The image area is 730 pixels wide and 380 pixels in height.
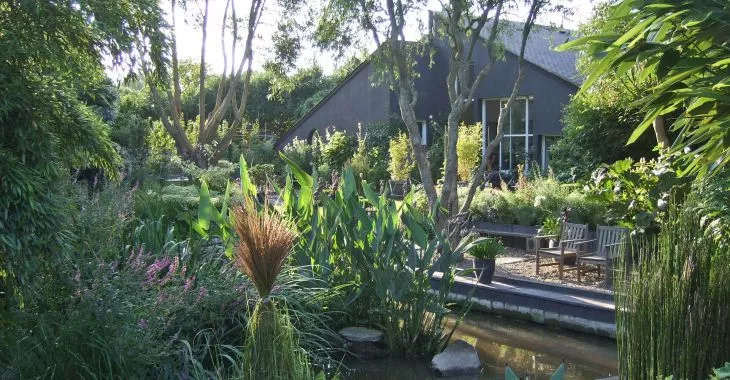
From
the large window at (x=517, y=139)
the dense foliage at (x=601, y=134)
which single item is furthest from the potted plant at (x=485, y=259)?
the large window at (x=517, y=139)

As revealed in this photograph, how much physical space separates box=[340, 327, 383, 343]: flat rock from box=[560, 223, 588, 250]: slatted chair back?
4295mm

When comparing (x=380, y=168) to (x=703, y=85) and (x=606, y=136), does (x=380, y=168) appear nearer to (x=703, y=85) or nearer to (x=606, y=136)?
(x=606, y=136)

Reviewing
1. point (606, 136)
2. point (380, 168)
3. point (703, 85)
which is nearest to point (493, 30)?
point (606, 136)

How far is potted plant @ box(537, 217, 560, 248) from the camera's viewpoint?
36.5 feet

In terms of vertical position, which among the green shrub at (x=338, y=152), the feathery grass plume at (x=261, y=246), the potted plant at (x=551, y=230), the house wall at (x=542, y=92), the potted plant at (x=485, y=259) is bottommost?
the potted plant at (x=485, y=259)

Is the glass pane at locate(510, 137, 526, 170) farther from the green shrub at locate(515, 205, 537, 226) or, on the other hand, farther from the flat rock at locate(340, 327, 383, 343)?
the flat rock at locate(340, 327, 383, 343)

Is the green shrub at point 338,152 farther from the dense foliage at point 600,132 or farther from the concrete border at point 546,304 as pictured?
the concrete border at point 546,304

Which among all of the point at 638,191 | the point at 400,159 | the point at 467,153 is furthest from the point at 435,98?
the point at 638,191

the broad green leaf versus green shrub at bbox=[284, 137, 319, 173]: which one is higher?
green shrub at bbox=[284, 137, 319, 173]

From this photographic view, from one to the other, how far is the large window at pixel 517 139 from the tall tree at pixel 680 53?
686 inches

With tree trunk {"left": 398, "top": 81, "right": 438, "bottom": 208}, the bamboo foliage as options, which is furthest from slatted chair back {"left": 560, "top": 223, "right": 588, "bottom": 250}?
the bamboo foliage

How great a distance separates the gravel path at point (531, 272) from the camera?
31.2 ft

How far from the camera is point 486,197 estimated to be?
13242 millimetres

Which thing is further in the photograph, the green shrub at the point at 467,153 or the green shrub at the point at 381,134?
the green shrub at the point at 381,134
